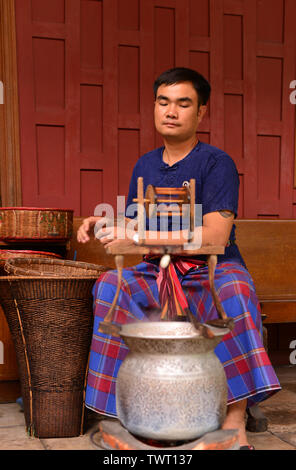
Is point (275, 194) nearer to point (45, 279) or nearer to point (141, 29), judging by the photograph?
point (141, 29)

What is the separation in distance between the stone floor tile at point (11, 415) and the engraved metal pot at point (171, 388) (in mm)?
1044

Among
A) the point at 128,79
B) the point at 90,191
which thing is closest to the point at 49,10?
the point at 128,79

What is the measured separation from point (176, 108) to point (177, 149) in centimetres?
21

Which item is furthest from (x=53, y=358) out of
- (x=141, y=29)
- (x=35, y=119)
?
(x=141, y=29)

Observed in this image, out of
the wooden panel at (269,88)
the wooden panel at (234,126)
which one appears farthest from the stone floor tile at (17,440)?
the wooden panel at (269,88)

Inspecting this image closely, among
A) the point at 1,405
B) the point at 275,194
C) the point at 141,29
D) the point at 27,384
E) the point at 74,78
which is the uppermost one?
the point at 141,29

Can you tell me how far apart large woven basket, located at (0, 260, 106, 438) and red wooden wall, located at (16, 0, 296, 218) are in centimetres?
141

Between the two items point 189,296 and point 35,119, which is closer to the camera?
point 189,296

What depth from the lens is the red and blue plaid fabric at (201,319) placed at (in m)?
1.93

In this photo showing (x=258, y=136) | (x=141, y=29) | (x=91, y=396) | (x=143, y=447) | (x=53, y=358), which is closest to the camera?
(x=143, y=447)

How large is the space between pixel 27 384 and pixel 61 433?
9.9 inches

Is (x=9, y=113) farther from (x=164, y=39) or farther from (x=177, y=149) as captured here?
(x=177, y=149)

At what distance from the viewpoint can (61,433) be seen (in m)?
2.27

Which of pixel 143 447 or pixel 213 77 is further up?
pixel 213 77
